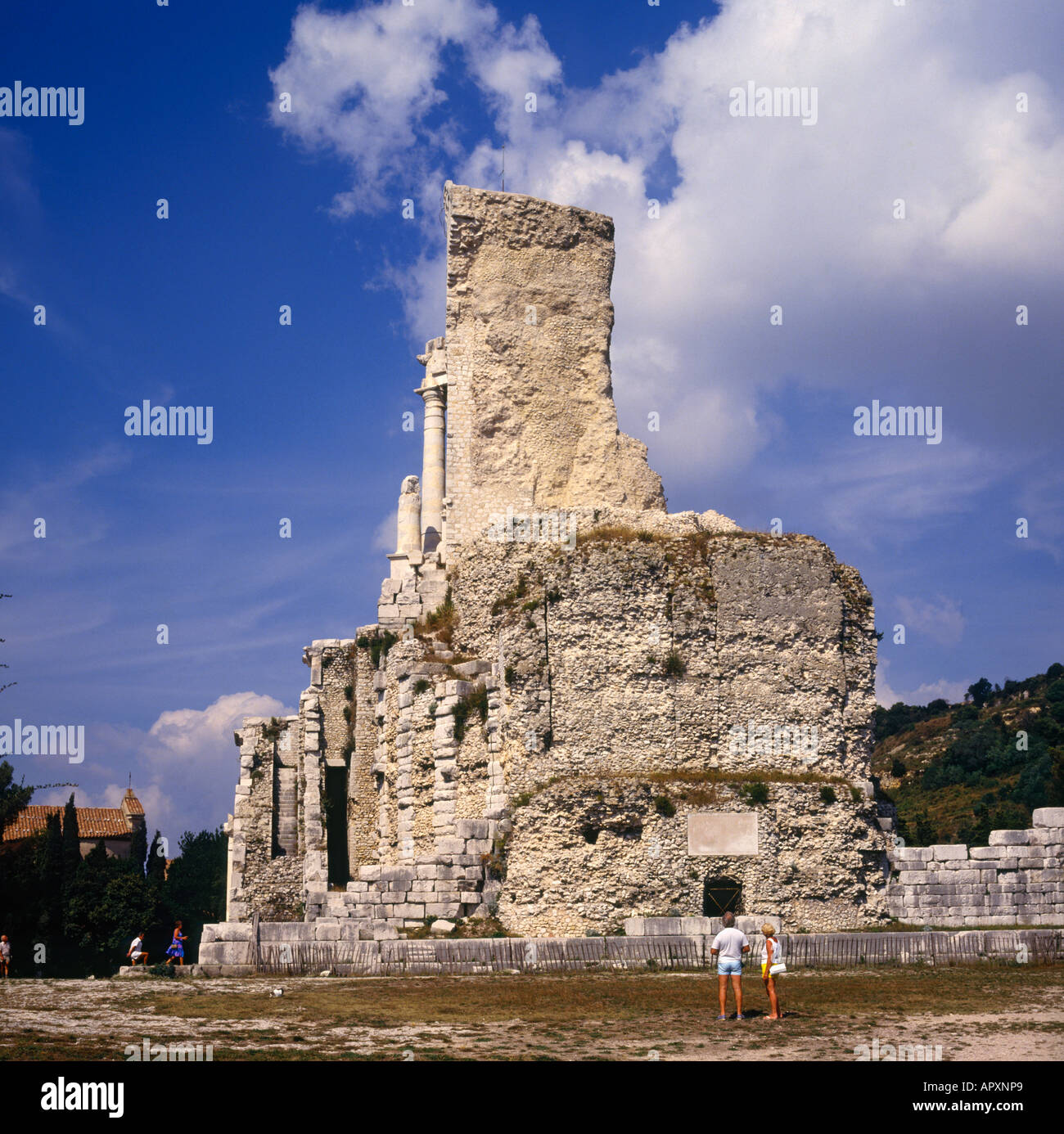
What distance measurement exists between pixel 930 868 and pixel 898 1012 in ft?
36.3

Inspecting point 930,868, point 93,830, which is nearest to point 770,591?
point 930,868

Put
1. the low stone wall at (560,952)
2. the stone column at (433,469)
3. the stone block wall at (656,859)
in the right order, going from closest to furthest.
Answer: the low stone wall at (560,952)
the stone block wall at (656,859)
the stone column at (433,469)

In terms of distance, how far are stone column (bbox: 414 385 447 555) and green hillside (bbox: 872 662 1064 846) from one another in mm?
15714

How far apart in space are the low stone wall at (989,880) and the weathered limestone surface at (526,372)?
12.1 m

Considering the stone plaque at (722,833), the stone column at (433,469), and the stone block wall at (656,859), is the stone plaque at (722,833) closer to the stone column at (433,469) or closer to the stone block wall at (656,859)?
the stone block wall at (656,859)

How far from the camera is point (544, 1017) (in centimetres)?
1606

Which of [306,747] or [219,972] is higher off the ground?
[306,747]

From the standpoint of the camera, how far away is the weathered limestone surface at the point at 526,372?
3456 centimetres

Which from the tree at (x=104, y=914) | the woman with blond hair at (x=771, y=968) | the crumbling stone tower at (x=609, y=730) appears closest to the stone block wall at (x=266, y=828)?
the crumbling stone tower at (x=609, y=730)

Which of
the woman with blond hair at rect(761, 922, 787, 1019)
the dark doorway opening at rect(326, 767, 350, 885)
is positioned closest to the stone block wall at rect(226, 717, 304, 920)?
the dark doorway opening at rect(326, 767, 350, 885)

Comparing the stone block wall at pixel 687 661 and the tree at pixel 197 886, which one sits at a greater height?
the stone block wall at pixel 687 661

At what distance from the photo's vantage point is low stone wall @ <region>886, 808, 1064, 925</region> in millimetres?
26500

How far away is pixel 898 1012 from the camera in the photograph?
53.4 ft
